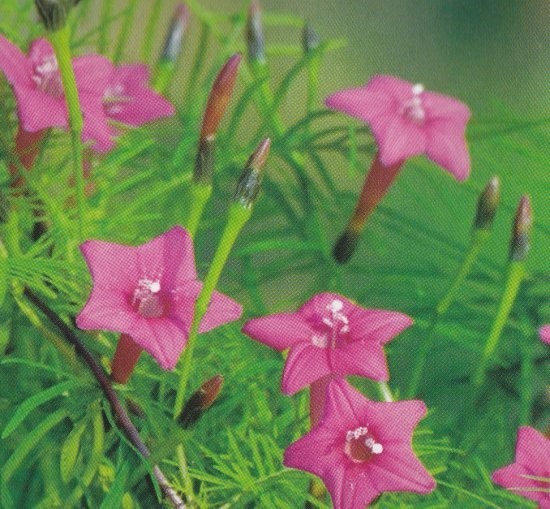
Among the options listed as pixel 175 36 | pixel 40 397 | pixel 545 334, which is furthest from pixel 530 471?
pixel 175 36

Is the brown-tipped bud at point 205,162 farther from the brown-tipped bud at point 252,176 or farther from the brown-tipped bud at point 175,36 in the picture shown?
the brown-tipped bud at point 175,36

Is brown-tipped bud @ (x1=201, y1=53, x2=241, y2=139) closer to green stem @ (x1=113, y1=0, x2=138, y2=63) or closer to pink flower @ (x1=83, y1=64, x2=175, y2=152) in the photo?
pink flower @ (x1=83, y1=64, x2=175, y2=152)

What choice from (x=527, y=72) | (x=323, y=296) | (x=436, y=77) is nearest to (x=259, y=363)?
(x=323, y=296)

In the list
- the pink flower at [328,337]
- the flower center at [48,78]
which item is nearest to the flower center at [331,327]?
the pink flower at [328,337]

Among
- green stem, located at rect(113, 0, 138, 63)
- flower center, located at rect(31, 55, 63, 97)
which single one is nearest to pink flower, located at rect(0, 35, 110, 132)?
flower center, located at rect(31, 55, 63, 97)

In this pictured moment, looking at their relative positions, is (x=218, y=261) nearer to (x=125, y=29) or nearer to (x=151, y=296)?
(x=151, y=296)

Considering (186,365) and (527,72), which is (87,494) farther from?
(527,72)
